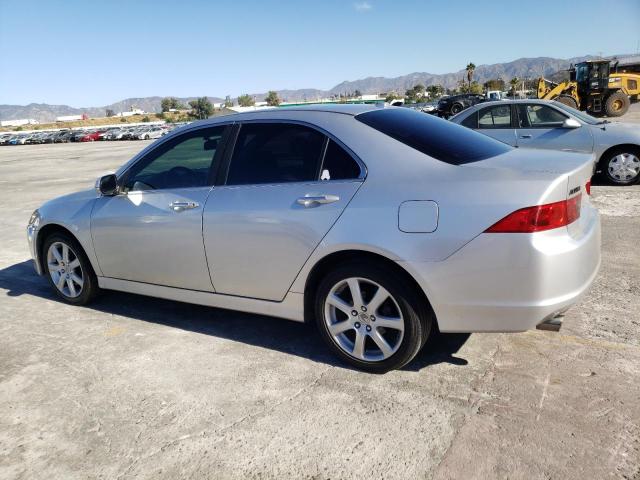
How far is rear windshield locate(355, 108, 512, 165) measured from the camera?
3.20m

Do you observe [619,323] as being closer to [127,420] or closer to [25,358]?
[127,420]

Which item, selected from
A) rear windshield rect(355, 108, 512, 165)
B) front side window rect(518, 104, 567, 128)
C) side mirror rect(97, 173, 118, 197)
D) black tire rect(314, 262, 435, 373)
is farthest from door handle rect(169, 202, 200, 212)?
front side window rect(518, 104, 567, 128)

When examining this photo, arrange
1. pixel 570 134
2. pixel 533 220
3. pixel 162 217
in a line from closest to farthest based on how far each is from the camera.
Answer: pixel 533 220, pixel 162 217, pixel 570 134

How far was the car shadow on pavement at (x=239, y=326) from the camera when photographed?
3533 millimetres

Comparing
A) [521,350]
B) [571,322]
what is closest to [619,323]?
[571,322]

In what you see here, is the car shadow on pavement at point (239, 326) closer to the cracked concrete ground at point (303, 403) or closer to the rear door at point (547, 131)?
the cracked concrete ground at point (303, 403)

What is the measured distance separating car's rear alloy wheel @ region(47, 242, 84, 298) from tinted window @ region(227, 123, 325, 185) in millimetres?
1923

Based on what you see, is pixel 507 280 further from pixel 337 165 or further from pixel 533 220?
pixel 337 165

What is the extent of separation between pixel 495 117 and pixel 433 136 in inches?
250

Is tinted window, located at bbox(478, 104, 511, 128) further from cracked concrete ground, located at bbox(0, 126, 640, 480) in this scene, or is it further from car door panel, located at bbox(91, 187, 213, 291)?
car door panel, located at bbox(91, 187, 213, 291)

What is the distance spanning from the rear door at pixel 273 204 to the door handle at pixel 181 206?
5.3 inches

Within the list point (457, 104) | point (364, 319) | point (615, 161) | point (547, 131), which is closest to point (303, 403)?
point (364, 319)

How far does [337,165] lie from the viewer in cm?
330

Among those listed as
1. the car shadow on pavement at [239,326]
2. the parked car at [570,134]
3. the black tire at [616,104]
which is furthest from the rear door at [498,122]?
the black tire at [616,104]
